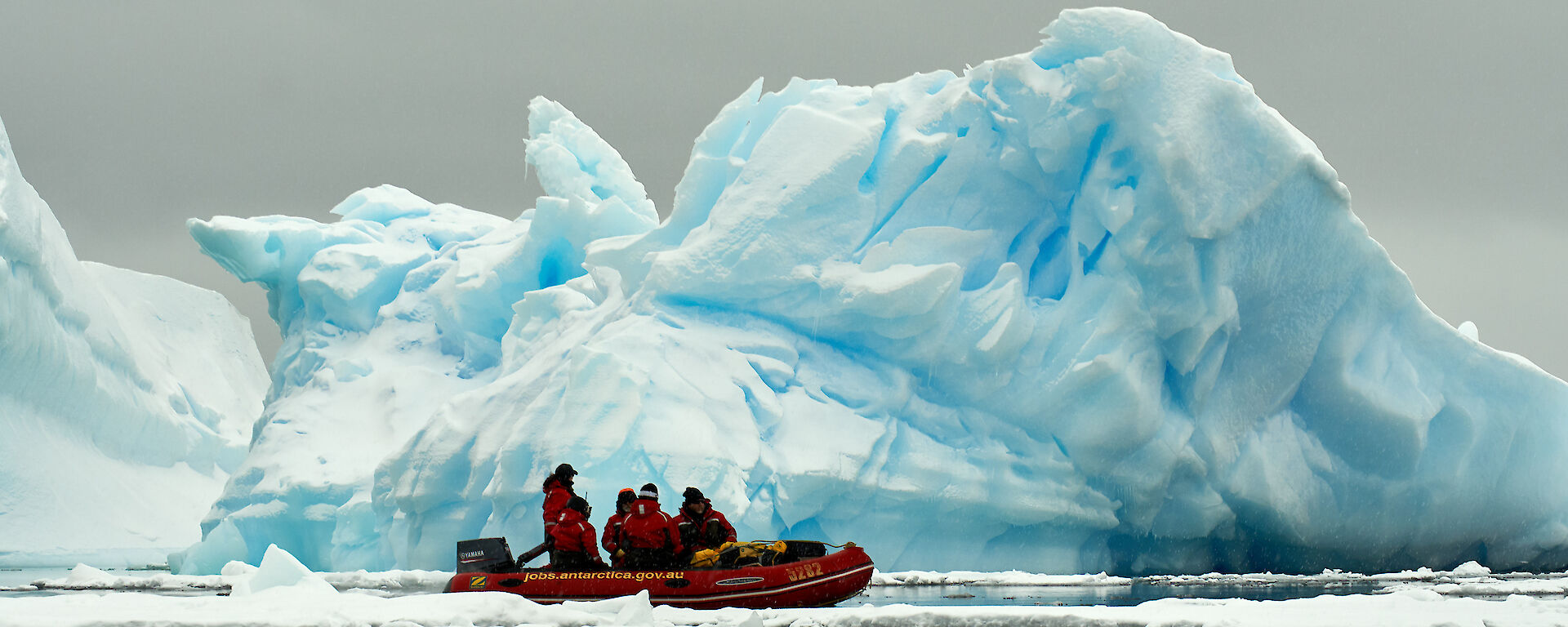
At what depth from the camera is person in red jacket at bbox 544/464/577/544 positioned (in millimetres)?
11258

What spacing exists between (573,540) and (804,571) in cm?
197

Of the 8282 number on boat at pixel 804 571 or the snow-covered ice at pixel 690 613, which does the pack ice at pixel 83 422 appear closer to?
the snow-covered ice at pixel 690 613

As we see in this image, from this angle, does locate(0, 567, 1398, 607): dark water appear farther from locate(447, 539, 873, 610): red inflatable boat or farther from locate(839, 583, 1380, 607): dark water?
locate(447, 539, 873, 610): red inflatable boat

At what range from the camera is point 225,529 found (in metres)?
19.0

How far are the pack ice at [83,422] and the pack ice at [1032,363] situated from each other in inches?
516

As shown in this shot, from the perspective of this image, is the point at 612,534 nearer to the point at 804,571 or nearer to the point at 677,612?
the point at 677,612

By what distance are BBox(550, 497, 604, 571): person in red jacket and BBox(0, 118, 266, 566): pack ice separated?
660 inches

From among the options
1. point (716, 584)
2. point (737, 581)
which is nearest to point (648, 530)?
point (716, 584)

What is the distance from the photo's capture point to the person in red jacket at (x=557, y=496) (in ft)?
36.9

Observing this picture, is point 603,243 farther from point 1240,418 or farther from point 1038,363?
point 1240,418

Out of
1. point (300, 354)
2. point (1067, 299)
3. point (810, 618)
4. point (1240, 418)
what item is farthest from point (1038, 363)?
point (300, 354)

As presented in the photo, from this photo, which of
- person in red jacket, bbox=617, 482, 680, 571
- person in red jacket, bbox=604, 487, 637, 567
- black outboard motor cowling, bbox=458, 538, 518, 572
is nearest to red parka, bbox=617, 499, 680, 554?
person in red jacket, bbox=617, 482, 680, 571

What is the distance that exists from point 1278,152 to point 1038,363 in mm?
3451

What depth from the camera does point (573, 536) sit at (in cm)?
1108
